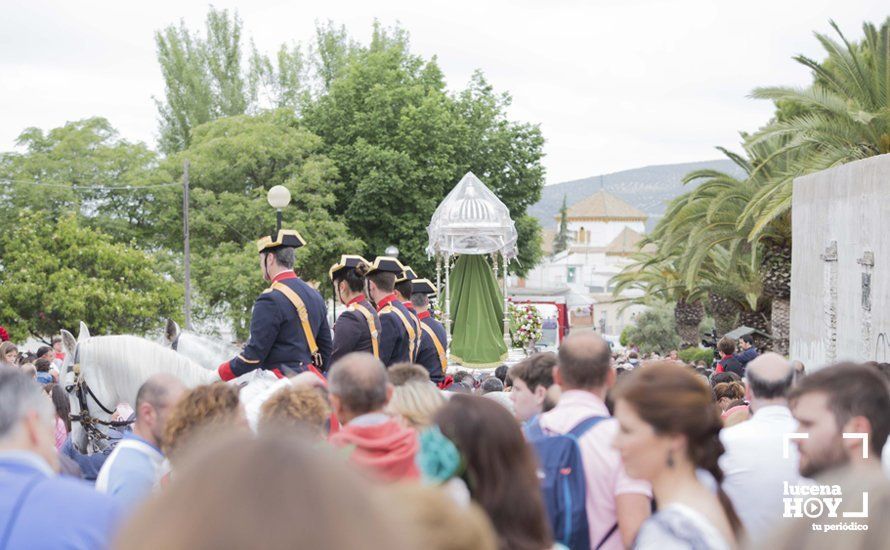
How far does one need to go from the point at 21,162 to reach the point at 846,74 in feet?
105

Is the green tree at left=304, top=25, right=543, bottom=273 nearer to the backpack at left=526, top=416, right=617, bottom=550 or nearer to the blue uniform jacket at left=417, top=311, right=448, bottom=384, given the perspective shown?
the blue uniform jacket at left=417, top=311, right=448, bottom=384

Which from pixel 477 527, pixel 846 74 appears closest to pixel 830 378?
pixel 477 527

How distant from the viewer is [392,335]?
9.38 meters

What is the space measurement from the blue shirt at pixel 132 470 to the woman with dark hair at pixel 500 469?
162 cm

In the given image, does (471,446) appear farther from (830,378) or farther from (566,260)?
(566,260)

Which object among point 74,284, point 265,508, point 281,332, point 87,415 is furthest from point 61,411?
point 74,284

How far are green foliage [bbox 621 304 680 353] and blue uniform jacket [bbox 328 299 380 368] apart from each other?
4980cm

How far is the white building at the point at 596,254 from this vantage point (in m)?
121

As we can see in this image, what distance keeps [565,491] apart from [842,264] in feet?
37.6

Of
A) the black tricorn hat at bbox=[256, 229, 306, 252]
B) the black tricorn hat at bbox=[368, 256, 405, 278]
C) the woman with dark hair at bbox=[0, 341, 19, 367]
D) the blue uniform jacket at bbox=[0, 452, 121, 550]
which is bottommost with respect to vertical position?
the woman with dark hair at bbox=[0, 341, 19, 367]

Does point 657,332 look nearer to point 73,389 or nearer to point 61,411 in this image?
point 61,411

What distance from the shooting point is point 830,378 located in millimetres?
4359

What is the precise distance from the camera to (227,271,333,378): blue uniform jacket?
24.8ft

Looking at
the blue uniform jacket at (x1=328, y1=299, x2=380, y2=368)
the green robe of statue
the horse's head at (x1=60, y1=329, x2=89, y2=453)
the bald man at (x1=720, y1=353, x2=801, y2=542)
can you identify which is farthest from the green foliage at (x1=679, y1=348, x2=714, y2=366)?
the bald man at (x1=720, y1=353, x2=801, y2=542)
